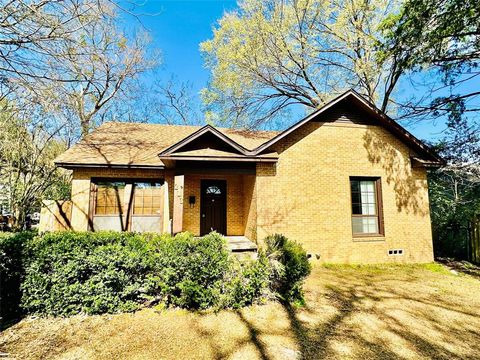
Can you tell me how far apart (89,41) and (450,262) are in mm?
14438

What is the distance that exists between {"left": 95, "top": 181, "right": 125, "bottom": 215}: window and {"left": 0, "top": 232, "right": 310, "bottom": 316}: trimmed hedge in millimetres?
5262

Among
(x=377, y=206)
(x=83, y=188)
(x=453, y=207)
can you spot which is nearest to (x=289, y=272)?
(x=377, y=206)

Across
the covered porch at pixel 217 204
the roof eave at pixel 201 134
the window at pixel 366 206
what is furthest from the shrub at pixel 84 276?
the window at pixel 366 206

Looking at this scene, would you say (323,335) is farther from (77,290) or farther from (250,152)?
(250,152)

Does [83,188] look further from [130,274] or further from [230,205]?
[130,274]

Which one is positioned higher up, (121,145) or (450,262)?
(121,145)

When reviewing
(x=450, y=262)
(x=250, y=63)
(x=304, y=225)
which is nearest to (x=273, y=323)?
(x=304, y=225)

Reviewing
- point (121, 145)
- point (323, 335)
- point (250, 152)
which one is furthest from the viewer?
point (121, 145)

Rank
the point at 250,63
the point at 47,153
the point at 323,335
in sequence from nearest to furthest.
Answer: the point at 323,335, the point at 47,153, the point at 250,63

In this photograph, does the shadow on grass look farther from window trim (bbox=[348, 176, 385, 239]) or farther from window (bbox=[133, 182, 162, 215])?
window (bbox=[133, 182, 162, 215])

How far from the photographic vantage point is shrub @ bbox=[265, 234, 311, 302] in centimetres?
574

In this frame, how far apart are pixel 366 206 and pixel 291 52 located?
30.8 ft

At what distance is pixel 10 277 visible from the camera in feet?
16.0

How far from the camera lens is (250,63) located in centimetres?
1484
